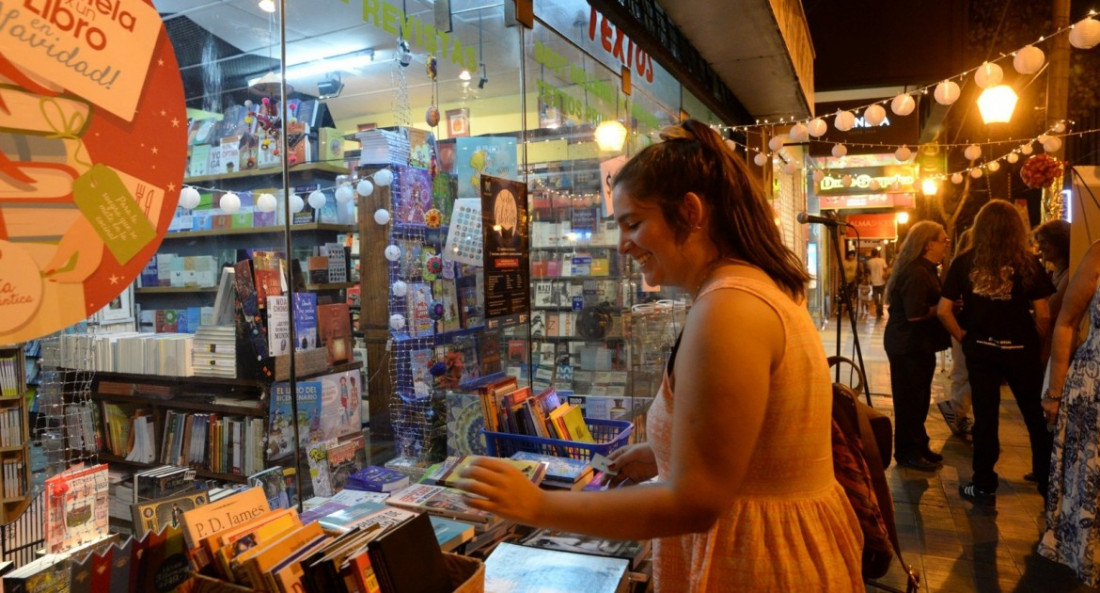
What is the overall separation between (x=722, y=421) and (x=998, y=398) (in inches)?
152

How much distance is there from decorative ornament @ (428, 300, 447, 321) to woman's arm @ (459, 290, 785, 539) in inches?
96.5

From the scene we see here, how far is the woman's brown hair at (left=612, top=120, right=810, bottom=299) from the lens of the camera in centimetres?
116

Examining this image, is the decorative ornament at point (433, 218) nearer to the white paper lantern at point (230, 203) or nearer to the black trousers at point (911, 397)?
the white paper lantern at point (230, 203)

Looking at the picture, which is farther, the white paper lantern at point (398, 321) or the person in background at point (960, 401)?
the person in background at point (960, 401)

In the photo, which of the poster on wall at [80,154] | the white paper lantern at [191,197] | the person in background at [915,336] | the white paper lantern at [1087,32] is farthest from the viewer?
the person in background at [915,336]

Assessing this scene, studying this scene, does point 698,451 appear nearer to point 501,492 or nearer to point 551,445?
point 501,492

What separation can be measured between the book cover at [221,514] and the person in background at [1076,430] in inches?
125

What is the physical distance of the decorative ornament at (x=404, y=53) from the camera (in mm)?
3348

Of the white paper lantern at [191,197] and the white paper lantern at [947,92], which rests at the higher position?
the white paper lantern at [947,92]

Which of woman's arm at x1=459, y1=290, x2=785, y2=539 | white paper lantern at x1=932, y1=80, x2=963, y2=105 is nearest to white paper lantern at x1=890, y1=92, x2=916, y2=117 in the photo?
white paper lantern at x1=932, y1=80, x2=963, y2=105

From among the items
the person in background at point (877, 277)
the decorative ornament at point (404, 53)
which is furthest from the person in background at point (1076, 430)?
the person in background at point (877, 277)

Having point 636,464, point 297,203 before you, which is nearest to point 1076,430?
point 636,464

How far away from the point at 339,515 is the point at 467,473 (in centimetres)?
107

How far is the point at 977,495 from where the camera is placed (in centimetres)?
413
